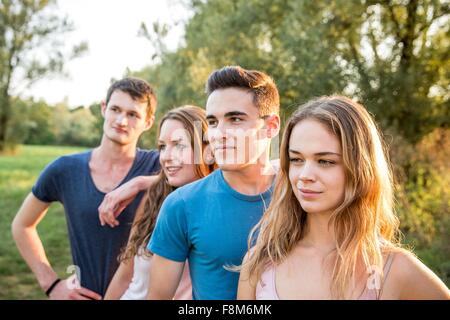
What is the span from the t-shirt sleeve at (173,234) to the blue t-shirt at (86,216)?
108 centimetres

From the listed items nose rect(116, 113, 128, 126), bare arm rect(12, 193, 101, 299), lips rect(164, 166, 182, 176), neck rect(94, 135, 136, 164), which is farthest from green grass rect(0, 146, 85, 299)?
lips rect(164, 166, 182, 176)

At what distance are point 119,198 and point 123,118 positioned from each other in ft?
2.36

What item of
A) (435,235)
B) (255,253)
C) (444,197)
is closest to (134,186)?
A: (255,253)

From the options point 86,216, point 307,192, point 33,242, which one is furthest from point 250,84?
point 33,242

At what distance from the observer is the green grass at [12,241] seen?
22.8 feet

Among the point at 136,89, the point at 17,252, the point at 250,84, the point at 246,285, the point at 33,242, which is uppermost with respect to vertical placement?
the point at 136,89

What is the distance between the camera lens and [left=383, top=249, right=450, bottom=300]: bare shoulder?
1.97 meters

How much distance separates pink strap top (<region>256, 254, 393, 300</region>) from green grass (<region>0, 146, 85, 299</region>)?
522 cm

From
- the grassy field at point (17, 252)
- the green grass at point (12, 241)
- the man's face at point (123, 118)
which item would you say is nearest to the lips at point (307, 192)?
the man's face at point (123, 118)

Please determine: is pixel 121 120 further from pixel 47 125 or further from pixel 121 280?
pixel 47 125

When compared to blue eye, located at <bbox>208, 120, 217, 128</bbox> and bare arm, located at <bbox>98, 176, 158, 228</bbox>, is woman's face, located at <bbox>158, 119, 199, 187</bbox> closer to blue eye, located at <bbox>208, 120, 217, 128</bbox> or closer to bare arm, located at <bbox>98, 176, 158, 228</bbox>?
bare arm, located at <bbox>98, 176, 158, 228</bbox>

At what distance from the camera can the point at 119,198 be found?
10.7 feet

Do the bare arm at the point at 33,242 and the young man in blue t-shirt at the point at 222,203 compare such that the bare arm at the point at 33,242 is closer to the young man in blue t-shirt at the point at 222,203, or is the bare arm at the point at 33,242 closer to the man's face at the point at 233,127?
the young man in blue t-shirt at the point at 222,203

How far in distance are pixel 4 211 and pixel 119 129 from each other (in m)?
9.04
